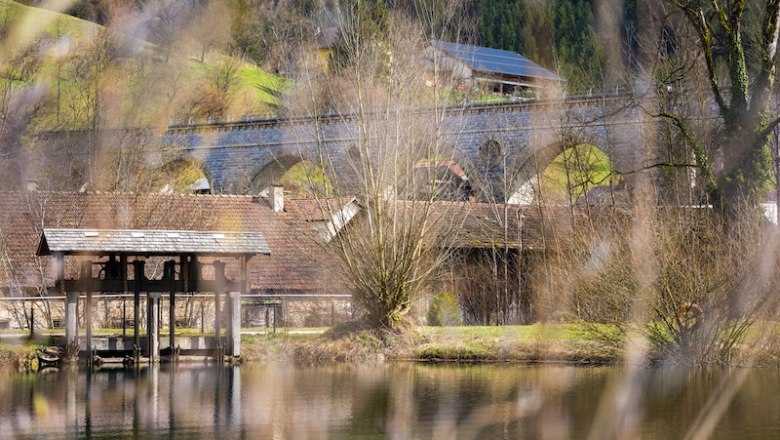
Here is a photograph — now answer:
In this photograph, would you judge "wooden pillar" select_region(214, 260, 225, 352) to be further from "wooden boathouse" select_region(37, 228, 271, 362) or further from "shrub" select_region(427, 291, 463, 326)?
"shrub" select_region(427, 291, 463, 326)

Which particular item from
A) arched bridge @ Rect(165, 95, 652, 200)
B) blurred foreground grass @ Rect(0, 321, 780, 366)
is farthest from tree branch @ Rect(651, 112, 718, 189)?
arched bridge @ Rect(165, 95, 652, 200)

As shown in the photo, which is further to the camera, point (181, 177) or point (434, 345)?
point (181, 177)

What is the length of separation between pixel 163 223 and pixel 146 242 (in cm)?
1017

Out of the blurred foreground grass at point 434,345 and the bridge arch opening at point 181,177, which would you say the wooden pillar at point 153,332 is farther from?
the bridge arch opening at point 181,177

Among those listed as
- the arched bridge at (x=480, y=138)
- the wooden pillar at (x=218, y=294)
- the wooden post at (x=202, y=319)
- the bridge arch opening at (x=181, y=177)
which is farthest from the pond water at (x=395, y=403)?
the bridge arch opening at (x=181, y=177)

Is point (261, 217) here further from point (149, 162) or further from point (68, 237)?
point (149, 162)

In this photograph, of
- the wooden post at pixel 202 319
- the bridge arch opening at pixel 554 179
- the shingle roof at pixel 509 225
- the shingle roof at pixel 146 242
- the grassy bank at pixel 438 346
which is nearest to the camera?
A: the grassy bank at pixel 438 346

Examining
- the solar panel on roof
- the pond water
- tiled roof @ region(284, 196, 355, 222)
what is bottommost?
the pond water

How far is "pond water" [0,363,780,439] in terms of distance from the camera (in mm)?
17000

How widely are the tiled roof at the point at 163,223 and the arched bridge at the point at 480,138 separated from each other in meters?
2.51

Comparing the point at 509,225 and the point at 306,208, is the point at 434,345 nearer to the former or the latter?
the point at 509,225

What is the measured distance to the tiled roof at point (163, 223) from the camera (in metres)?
33.4

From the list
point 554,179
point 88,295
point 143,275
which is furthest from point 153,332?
point 554,179

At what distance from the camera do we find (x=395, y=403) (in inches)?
783
